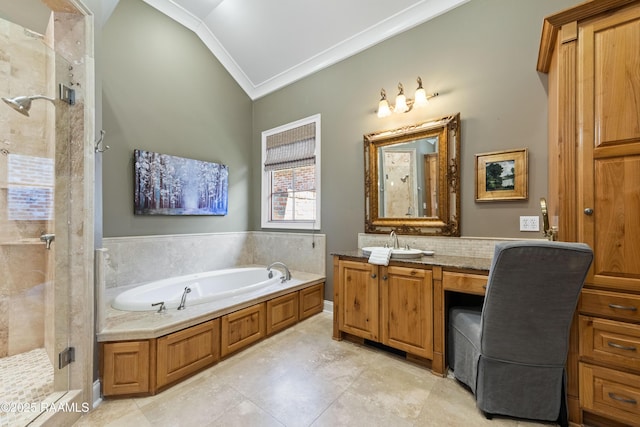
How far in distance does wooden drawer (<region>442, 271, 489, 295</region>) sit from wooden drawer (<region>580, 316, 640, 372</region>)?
48 cm

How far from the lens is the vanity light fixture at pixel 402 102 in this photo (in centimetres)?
236

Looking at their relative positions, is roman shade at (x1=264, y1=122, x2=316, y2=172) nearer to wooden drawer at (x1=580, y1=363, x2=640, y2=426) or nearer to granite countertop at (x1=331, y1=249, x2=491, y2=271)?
granite countertop at (x1=331, y1=249, x2=491, y2=271)

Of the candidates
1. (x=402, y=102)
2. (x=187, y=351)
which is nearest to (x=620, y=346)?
(x=402, y=102)

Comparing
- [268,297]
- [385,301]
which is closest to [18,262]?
[268,297]

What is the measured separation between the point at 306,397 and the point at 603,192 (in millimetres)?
2058

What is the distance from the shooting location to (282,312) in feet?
8.64

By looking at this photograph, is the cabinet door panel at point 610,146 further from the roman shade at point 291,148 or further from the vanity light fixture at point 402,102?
the roman shade at point 291,148

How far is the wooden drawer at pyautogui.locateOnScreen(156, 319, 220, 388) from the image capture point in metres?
1.71

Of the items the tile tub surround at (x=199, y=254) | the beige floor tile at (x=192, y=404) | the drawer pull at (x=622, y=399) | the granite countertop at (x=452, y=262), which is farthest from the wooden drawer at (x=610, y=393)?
the tile tub surround at (x=199, y=254)

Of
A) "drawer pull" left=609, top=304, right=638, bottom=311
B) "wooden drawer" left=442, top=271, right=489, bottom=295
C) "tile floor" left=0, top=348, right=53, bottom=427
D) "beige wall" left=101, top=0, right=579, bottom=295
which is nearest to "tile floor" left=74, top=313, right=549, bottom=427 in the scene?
"tile floor" left=0, top=348, right=53, bottom=427

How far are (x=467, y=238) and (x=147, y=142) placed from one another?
3.42 m

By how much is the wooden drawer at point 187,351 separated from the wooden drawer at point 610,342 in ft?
7.74

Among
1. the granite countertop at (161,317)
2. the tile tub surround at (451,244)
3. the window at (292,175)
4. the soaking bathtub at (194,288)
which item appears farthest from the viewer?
the window at (292,175)

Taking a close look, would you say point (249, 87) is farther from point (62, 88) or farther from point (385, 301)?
point (385, 301)
